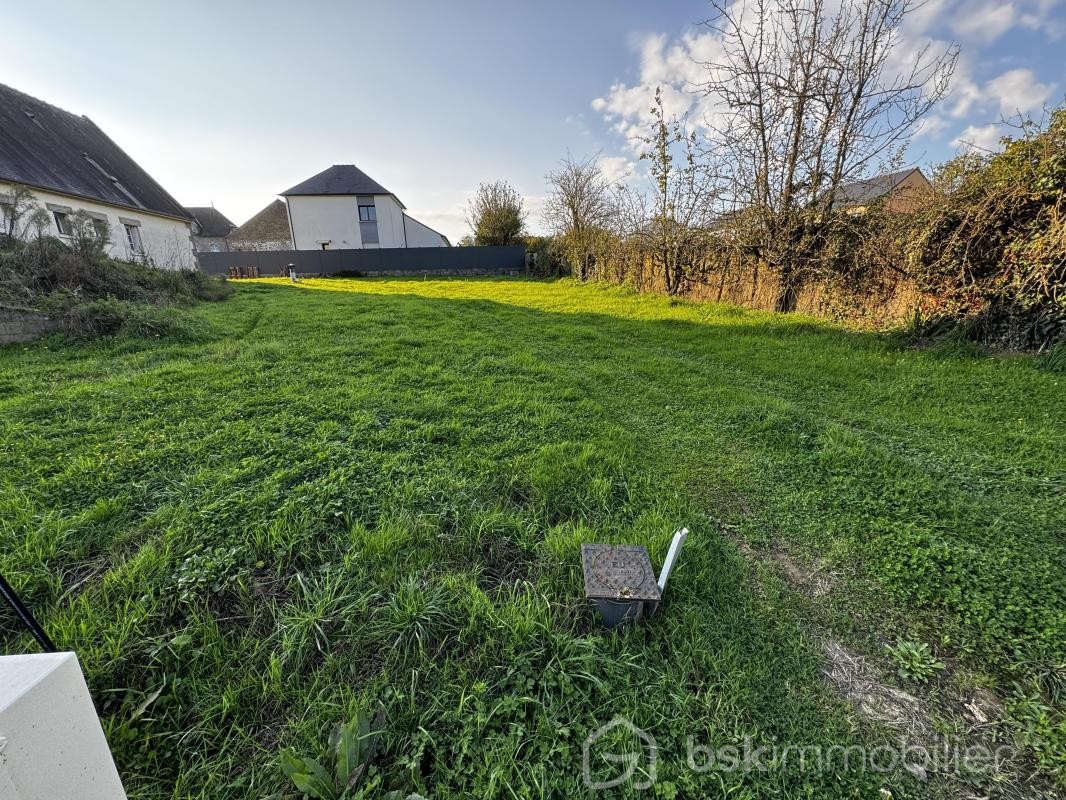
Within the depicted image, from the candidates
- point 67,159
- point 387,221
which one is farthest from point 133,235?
point 387,221

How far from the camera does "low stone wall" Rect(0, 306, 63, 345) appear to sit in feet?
18.0

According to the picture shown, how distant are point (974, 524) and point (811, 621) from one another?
54.8 inches

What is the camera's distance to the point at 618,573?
178 centimetres

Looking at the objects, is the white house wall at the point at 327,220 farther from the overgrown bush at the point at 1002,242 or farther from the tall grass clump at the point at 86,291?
the overgrown bush at the point at 1002,242

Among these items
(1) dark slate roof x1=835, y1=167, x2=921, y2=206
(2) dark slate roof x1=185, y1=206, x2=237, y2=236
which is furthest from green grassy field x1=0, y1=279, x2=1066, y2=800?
(2) dark slate roof x1=185, y1=206, x2=237, y2=236

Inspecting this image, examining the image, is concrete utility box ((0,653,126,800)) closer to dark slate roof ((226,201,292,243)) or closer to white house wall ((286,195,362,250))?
white house wall ((286,195,362,250))

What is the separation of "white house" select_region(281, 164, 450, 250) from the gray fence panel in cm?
492

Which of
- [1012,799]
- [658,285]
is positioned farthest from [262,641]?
[658,285]

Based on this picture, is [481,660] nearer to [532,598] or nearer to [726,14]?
[532,598]

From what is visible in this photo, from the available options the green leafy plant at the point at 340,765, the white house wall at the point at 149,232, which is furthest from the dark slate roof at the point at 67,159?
the green leafy plant at the point at 340,765

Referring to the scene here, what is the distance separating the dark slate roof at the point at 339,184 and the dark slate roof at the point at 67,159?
8.18m

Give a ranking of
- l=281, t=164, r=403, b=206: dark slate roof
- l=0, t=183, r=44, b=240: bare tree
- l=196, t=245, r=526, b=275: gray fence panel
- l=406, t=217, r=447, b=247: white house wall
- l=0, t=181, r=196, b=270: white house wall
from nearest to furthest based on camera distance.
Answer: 1. l=0, t=183, r=44, b=240: bare tree
2. l=0, t=181, r=196, b=270: white house wall
3. l=196, t=245, r=526, b=275: gray fence panel
4. l=281, t=164, r=403, b=206: dark slate roof
5. l=406, t=217, r=447, b=247: white house wall

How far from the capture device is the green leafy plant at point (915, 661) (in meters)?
1.64

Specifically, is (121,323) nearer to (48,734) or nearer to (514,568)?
(514,568)
